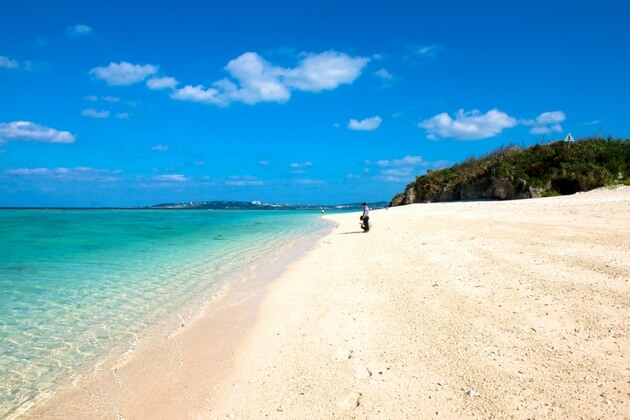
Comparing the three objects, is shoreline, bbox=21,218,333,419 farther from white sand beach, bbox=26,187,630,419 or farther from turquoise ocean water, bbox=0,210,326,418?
turquoise ocean water, bbox=0,210,326,418

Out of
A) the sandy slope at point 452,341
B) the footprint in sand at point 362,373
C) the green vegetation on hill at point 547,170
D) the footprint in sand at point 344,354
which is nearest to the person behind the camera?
the sandy slope at point 452,341

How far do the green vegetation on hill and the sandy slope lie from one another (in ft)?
58.4

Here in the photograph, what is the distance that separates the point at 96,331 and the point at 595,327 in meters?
8.61

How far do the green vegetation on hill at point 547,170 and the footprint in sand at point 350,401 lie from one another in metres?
26.2

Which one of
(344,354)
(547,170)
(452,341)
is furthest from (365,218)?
(344,354)

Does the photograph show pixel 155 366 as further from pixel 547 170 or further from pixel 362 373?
pixel 547 170

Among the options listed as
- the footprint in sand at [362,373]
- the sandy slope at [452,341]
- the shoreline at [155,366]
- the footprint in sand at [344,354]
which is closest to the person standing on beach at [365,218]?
the sandy slope at [452,341]

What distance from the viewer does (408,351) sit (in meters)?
5.06

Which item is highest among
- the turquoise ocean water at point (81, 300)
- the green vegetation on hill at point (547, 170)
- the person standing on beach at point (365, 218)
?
the green vegetation on hill at point (547, 170)

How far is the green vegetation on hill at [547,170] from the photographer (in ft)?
79.0

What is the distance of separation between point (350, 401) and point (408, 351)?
136 centimetres

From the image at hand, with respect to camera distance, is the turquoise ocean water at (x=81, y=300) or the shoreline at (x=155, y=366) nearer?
the shoreline at (x=155, y=366)

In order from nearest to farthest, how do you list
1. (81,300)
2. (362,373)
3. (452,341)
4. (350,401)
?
(350,401) → (362,373) → (452,341) → (81,300)

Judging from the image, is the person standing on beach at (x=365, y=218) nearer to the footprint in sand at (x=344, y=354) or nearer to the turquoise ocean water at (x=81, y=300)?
the turquoise ocean water at (x=81, y=300)
